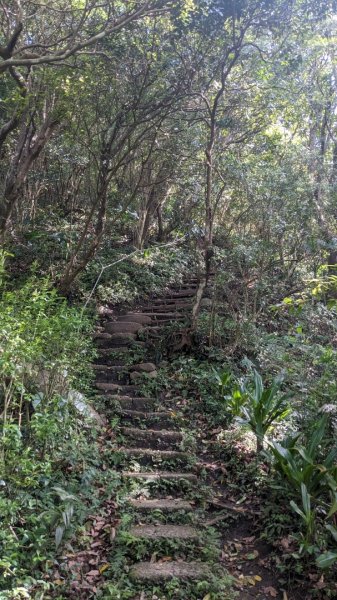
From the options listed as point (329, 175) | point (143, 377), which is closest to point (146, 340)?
point (143, 377)

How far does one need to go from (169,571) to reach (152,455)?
1.66 metres

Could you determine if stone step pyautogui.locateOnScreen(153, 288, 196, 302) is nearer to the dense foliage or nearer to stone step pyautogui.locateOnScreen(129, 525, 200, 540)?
the dense foliage

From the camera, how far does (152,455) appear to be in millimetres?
5332

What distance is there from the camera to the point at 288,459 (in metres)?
4.25

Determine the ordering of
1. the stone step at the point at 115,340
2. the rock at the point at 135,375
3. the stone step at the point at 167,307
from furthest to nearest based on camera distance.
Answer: the stone step at the point at 167,307 < the stone step at the point at 115,340 < the rock at the point at 135,375

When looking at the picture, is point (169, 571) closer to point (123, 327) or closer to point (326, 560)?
point (326, 560)

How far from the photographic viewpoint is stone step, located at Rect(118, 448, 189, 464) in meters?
5.29

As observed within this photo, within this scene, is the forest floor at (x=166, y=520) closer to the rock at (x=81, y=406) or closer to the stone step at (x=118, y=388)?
the stone step at (x=118, y=388)

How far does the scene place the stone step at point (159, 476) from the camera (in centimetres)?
490

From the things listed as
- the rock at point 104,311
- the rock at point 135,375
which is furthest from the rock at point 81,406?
the rock at point 104,311

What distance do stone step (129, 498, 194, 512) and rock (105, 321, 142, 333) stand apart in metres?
4.12

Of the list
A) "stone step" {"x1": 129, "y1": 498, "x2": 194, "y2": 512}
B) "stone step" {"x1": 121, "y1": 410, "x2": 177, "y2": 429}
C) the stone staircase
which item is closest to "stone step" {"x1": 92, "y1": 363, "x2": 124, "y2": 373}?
the stone staircase

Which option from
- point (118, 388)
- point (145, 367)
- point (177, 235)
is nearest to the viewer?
point (118, 388)

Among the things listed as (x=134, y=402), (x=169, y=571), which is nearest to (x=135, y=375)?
(x=134, y=402)
